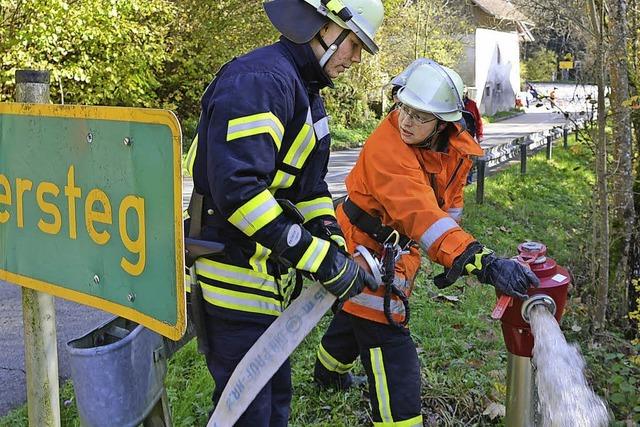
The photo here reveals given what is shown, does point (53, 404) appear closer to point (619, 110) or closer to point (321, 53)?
point (321, 53)

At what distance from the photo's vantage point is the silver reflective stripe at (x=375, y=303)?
10.5 feet

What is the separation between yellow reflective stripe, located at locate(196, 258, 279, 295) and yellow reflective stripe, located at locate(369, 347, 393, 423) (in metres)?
0.92

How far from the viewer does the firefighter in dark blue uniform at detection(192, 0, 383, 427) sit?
7.44 feet

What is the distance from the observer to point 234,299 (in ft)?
8.25

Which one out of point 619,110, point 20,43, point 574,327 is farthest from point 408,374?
point 20,43

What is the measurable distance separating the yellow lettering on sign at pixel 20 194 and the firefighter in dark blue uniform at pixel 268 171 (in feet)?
1.80

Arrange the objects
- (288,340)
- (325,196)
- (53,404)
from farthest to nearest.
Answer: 1. (325,196)
2. (288,340)
3. (53,404)

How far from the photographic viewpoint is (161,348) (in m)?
2.49

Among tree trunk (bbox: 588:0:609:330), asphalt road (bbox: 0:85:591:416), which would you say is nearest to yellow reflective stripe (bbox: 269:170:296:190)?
asphalt road (bbox: 0:85:591:416)


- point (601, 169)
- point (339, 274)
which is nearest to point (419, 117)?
point (339, 274)

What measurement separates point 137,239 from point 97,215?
0.16 meters

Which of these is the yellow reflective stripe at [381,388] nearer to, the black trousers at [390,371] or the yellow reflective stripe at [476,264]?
the black trousers at [390,371]

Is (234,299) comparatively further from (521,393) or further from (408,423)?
(521,393)

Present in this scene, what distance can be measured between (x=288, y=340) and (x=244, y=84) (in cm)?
89
